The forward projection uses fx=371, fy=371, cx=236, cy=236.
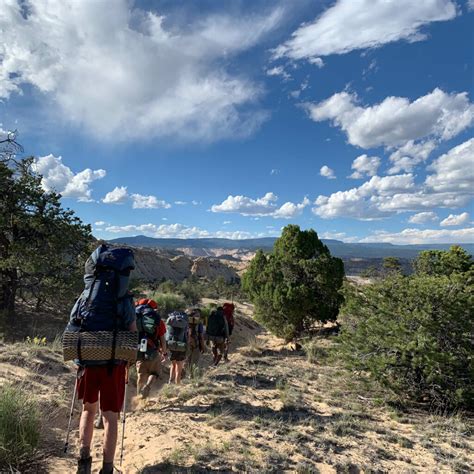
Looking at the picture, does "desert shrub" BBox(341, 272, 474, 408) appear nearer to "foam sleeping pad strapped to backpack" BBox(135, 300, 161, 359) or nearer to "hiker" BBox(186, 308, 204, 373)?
"foam sleeping pad strapped to backpack" BBox(135, 300, 161, 359)

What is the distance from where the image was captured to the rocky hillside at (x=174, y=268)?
206 feet

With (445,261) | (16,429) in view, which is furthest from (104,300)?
(445,261)

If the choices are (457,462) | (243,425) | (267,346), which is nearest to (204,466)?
(243,425)

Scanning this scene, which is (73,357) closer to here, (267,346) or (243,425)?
(243,425)

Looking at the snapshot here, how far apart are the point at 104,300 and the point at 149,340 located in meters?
2.72

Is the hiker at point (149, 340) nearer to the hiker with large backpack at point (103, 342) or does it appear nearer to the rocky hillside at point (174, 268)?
the hiker with large backpack at point (103, 342)

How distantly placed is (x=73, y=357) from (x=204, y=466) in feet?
5.48

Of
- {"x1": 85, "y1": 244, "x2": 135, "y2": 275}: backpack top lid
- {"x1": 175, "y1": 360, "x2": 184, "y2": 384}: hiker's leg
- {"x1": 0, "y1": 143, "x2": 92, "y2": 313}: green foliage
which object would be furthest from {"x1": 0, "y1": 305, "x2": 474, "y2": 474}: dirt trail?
{"x1": 0, "y1": 143, "x2": 92, "y2": 313}: green foliage

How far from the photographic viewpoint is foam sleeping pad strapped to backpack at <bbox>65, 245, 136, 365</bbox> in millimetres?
3402

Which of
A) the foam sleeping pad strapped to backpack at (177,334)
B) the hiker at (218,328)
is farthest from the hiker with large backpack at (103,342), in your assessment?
the hiker at (218,328)

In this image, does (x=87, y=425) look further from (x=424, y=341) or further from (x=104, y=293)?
(x=424, y=341)

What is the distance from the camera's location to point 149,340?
5.95 metres

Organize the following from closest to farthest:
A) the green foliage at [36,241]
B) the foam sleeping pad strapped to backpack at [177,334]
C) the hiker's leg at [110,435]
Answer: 1. the hiker's leg at [110,435]
2. the foam sleeping pad strapped to backpack at [177,334]
3. the green foliage at [36,241]

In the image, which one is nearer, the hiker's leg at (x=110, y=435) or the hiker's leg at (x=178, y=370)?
the hiker's leg at (x=110, y=435)
